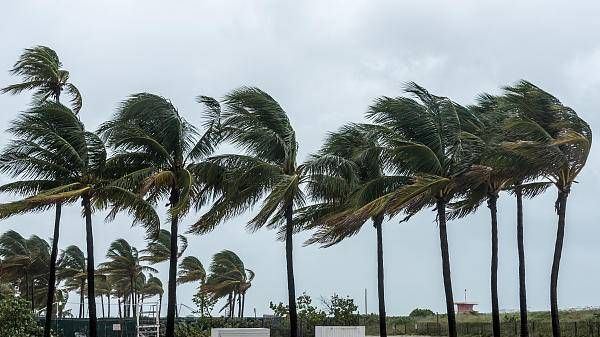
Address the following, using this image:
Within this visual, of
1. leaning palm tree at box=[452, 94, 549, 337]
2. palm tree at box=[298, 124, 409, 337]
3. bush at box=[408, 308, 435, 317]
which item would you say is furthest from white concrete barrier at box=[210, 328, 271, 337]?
bush at box=[408, 308, 435, 317]

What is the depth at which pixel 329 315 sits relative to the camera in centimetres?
4953

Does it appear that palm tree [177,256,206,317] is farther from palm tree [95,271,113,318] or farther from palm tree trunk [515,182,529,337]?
palm tree trunk [515,182,529,337]

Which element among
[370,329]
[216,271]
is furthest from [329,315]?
[216,271]

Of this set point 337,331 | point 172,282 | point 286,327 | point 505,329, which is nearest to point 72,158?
point 172,282

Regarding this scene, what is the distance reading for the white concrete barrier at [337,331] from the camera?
A: 87.5 feet

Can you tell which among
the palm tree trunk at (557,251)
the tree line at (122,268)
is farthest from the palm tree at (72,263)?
the palm tree trunk at (557,251)

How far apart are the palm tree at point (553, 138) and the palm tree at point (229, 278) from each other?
40062mm

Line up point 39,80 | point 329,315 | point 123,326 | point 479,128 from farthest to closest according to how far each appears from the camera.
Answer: point 123,326 < point 329,315 < point 39,80 < point 479,128

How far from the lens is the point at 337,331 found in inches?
1063

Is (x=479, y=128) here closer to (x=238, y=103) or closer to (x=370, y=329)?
(x=238, y=103)

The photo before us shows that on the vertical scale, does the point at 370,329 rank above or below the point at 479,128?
below

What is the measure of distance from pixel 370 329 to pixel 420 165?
37.6 metres

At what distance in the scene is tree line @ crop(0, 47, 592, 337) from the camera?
75.8 feet

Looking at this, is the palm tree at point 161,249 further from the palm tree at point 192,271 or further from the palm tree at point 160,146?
the palm tree at point 160,146
